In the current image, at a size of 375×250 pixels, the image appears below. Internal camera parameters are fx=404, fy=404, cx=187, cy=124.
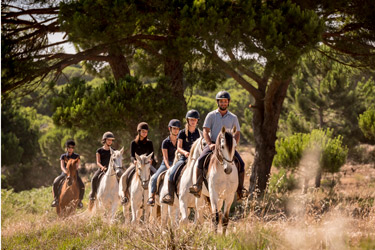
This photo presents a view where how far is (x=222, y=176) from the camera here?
6.18 m

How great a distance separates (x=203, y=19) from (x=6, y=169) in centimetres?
2957

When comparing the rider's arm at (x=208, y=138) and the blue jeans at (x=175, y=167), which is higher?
the rider's arm at (x=208, y=138)

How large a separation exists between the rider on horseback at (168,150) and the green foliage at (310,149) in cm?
1277

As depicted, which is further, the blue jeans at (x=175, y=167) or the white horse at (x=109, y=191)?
the white horse at (x=109, y=191)

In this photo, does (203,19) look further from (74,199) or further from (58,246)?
(58,246)

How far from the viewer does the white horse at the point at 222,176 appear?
5809 mm

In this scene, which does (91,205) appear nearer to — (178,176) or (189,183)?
(178,176)

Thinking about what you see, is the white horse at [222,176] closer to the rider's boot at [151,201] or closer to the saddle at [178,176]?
the saddle at [178,176]

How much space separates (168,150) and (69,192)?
3.58 meters

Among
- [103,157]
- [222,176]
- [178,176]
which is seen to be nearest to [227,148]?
[222,176]

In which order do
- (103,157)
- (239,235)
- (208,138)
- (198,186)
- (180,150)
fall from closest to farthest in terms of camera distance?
(239,235) → (208,138) → (198,186) → (180,150) → (103,157)

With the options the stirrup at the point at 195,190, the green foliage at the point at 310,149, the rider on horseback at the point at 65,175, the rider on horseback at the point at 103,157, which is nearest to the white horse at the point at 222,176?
the stirrup at the point at 195,190

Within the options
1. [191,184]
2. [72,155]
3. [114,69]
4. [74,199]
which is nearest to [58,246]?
[191,184]

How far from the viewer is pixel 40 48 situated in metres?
13.9
